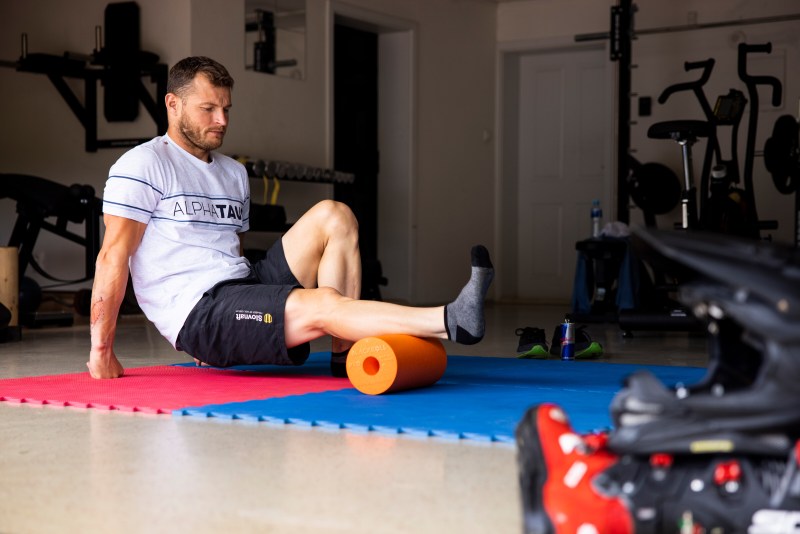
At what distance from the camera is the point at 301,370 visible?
137 inches

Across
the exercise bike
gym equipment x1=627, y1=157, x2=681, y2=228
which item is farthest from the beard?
gym equipment x1=627, y1=157, x2=681, y2=228

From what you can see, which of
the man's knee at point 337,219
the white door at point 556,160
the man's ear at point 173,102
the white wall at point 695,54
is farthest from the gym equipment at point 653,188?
the man's ear at point 173,102

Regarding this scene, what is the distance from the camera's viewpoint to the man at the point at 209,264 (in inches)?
115

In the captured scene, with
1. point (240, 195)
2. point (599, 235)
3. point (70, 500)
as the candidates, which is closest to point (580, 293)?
point (599, 235)

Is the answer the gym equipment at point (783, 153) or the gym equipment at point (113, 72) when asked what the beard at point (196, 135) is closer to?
the gym equipment at point (113, 72)

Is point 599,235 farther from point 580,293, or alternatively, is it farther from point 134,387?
point 134,387

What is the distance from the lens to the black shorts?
293 centimetres

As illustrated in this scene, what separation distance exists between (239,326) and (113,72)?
13.5 ft

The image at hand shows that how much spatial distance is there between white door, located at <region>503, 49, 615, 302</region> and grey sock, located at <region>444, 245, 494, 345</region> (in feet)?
21.1

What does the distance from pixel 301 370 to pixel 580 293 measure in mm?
3080

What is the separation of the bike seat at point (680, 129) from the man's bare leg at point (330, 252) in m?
2.87

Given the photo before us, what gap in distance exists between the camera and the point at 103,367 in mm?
3104

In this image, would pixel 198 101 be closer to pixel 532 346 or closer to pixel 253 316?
pixel 253 316

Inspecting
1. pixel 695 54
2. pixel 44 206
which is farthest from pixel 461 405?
pixel 695 54
